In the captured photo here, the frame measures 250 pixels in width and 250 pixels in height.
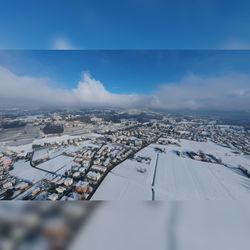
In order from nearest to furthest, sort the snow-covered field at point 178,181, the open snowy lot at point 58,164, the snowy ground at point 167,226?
1. the snowy ground at point 167,226
2. the snow-covered field at point 178,181
3. the open snowy lot at point 58,164

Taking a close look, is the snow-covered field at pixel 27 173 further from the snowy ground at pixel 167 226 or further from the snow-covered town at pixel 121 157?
the snowy ground at pixel 167 226

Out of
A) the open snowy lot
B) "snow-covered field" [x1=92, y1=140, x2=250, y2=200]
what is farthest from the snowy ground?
the open snowy lot

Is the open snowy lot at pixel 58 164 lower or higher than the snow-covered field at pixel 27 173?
higher

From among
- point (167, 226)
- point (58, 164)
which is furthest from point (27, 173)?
point (167, 226)

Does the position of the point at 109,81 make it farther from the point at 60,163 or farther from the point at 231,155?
the point at 231,155

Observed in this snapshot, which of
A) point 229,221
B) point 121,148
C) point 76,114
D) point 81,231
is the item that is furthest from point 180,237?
point 76,114

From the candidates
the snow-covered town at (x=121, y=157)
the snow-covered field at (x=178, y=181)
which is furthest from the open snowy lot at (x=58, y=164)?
the snow-covered field at (x=178, y=181)

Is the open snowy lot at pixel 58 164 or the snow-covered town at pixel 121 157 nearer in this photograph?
the snow-covered town at pixel 121 157

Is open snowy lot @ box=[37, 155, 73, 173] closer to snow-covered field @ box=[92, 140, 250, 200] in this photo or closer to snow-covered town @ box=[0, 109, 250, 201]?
snow-covered town @ box=[0, 109, 250, 201]
